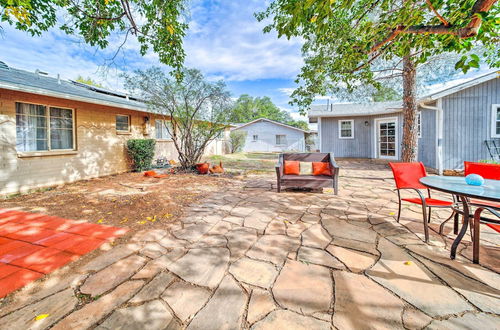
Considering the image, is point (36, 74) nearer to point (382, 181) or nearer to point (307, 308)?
point (307, 308)

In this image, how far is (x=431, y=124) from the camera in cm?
887

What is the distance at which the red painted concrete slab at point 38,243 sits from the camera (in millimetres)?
2215

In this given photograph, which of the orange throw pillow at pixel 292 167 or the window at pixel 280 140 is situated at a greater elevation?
the window at pixel 280 140

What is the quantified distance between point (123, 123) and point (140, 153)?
147cm

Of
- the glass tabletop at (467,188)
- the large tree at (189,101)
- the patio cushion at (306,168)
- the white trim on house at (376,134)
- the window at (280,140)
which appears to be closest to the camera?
the glass tabletop at (467,188)

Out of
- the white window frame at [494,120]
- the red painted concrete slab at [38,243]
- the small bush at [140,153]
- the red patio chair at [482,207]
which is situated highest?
the white window frame at [494,120]

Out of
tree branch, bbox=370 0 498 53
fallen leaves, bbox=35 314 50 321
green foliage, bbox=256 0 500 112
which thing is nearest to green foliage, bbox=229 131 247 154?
green foliage, bbox=256 0 500 112

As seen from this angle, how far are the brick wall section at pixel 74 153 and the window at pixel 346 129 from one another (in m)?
11.1

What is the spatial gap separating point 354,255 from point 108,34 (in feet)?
21.3

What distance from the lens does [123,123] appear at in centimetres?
886

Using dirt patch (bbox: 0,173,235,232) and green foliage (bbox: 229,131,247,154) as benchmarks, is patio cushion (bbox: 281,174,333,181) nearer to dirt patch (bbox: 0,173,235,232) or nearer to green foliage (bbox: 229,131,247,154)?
dirt patch (bbox: 0,173,235,232)

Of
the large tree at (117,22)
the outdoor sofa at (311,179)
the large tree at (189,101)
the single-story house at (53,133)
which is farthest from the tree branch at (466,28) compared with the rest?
the single-story house at (53,133)

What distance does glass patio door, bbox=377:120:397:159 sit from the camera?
1206 cm

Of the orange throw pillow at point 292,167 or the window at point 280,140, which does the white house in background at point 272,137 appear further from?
the orange throw pillow at point 292,167
